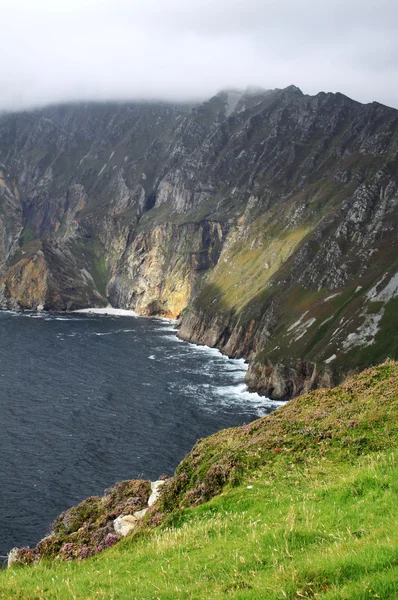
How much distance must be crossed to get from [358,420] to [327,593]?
13272 mm

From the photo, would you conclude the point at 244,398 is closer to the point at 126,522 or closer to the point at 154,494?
the point at 154,494

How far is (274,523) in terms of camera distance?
1455 cm

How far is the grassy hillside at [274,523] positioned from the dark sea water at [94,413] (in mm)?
34312

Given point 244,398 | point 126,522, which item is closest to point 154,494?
point 126,522

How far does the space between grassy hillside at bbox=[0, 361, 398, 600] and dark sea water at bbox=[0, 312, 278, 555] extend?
113 feet

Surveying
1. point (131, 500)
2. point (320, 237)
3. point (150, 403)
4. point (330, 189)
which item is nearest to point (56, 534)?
point (131, 500)

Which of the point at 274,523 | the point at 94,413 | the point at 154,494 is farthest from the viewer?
the point at 94,413

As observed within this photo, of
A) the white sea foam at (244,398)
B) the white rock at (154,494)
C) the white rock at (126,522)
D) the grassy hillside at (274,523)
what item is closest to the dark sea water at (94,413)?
the white sea foam at (244,398)

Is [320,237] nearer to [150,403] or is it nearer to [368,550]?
[150,403]

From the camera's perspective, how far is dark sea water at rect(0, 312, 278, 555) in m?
57.4

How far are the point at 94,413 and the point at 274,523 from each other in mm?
76073

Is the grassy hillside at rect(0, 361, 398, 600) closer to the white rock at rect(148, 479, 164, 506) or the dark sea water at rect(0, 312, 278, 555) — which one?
the white rock at rect(148, 479, 164, 506)

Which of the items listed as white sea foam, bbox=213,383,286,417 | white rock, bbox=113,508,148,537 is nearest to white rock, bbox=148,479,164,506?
white rock, bbox=113,508,148,537

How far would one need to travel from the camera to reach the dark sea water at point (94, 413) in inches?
2259
